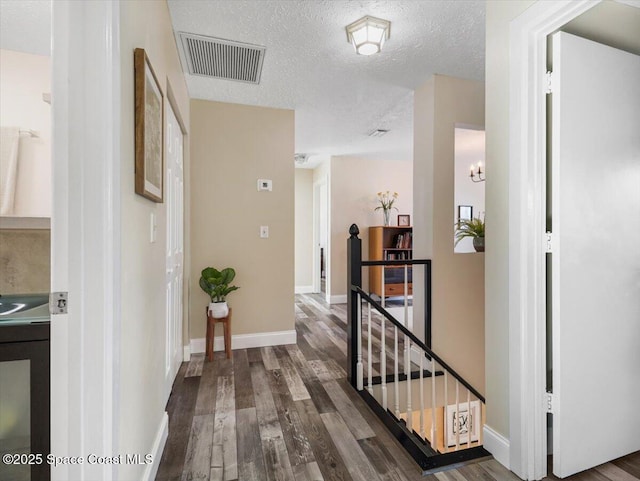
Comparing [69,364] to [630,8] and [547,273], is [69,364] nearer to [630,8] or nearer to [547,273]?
[547,273]

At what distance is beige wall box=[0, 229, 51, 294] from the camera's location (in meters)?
1.57

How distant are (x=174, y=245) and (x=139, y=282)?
116 cm

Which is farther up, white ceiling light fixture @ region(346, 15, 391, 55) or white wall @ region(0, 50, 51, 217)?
white ceiling light fixture @ region(346, 15, 391, 55)

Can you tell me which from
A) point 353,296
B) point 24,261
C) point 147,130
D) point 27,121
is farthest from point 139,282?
point 353,296

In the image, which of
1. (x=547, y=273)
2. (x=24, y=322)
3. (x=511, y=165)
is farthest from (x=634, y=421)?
(x=24, y=322)

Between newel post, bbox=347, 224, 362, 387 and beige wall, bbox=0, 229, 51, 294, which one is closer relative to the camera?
beige wall, bbox=0, 229, 51, 294

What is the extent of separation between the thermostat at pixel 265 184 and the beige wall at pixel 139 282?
1495 mm

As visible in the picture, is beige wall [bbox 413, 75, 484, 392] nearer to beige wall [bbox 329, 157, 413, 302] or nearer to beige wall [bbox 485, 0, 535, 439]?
beige wall [bbox 485, 0, 535, 439]

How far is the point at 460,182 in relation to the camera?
5.49 meters

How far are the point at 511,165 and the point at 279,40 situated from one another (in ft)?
5.60

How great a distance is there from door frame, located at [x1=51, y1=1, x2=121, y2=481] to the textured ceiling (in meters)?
1.25

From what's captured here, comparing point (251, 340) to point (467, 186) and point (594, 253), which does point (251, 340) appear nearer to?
point (594, 253)

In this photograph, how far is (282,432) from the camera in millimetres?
1796

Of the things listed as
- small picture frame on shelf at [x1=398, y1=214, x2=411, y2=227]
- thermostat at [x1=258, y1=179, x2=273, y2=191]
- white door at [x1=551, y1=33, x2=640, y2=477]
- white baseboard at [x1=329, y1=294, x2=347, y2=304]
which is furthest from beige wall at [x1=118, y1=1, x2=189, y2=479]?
small picture frame on shelf at [x1=398, y1=214, x2=411, y2=227]
